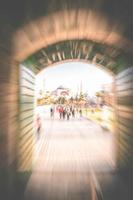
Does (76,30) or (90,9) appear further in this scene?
(76,30)

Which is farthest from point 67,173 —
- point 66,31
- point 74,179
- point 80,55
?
point 66,31

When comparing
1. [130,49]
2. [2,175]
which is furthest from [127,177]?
[2,175]

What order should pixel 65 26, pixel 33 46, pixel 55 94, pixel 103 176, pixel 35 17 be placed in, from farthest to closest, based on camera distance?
pixel 55 94 → pixel 103 176 → pixel 33 46 → pixel 65 26 → pixel 35 17

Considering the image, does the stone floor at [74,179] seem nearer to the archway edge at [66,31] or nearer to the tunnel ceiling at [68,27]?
the tunnel ceiling at [68,27]

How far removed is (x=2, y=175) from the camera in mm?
5688

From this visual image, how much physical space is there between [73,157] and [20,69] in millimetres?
6276

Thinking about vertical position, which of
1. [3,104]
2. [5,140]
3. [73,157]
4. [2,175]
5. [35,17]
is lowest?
[73,157]

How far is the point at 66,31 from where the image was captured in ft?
24.0

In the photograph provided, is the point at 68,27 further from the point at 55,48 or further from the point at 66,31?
the point at 55,48

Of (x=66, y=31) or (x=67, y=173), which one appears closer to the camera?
(x=66, y=31)

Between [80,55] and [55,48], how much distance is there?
174 centimetres

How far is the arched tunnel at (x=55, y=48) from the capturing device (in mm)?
5211

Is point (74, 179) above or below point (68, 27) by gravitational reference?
below

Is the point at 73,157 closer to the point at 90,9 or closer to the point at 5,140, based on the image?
the point at 5,140
